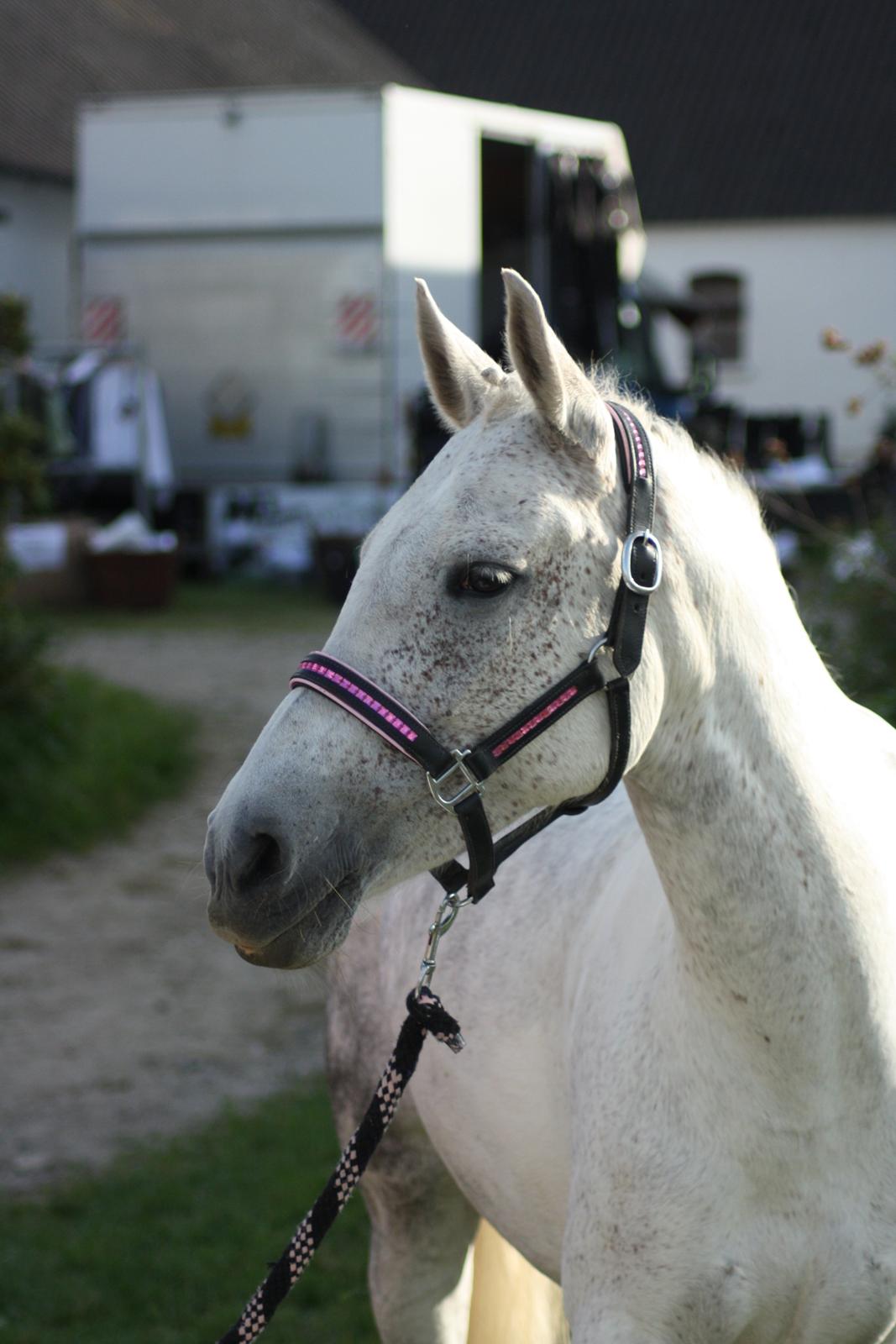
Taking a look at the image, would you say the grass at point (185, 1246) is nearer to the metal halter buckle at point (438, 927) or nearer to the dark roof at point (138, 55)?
the metal halter buckle at point (438, 927)

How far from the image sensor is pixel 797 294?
28.1 m

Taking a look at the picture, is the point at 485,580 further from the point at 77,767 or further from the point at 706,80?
the point at 706,80

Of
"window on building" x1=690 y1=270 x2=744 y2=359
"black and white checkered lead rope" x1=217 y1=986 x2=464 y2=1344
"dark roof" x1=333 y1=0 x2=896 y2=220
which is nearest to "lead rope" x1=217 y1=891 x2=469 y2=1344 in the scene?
"black and white checkered lead rope" x1=217 y1=986 x2=464 y2=1344

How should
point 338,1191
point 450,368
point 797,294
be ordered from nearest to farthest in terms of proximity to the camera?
point 450,368
point 338,1191
point 797,294

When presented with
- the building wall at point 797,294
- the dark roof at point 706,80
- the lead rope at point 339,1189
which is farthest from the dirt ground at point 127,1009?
the dark roof at point 706,80

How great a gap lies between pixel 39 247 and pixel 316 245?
8.73 m

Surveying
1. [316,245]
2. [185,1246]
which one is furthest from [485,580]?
[316,245]

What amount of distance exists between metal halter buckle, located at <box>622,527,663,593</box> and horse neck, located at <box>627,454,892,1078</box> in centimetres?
5

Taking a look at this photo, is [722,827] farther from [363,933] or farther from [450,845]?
[363,933]

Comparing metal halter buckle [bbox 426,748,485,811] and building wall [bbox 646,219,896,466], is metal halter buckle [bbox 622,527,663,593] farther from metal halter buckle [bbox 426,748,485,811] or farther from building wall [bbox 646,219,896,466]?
building wall [bbox 646,219,896,466]

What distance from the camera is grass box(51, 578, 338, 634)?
11820 millimetres

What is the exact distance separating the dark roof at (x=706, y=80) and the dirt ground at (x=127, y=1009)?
23915 mm

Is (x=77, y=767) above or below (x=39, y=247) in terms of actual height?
below

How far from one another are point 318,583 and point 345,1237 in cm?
952
